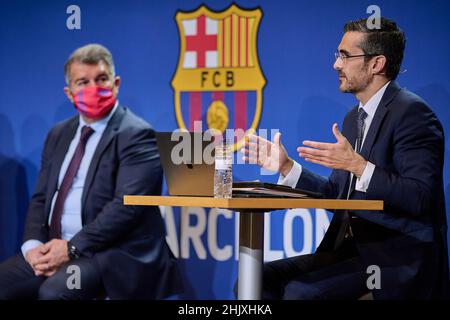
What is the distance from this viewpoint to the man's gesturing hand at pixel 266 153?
2930 millimetres

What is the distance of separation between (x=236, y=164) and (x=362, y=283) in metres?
1.51

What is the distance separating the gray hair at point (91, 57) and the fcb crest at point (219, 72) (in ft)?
1.48

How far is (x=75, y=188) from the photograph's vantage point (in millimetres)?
4051

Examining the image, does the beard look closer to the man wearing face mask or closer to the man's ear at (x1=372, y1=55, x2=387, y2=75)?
the man's ear at (x1=372, y1=55, x2=387, y2=75)

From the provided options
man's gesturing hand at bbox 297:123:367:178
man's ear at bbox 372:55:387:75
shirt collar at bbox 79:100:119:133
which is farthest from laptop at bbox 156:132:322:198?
shirt collar at bbox 79:100:119:133

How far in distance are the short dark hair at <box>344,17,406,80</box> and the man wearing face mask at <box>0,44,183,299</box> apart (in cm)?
148

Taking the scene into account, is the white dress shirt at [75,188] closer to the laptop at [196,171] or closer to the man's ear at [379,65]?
the laptop at [196,171]

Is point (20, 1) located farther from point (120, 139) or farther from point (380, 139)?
point (380, 139)

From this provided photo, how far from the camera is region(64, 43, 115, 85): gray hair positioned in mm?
4285

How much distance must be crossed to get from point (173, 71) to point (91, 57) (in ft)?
1.78

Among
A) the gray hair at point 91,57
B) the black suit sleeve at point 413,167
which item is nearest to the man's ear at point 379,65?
the black suit sleeve at point 413,167

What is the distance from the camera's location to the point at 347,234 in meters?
3.11

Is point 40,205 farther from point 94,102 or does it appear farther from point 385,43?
point 385,43

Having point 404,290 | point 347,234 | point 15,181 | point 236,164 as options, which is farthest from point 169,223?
point 404,290
